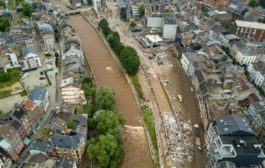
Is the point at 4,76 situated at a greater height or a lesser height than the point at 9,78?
greater

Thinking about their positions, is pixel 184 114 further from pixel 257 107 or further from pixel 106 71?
pixel 106 71

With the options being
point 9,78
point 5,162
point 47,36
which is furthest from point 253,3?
point 5,162

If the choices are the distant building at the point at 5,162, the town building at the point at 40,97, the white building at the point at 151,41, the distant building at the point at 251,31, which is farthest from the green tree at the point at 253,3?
the distant building at the point at 5,162

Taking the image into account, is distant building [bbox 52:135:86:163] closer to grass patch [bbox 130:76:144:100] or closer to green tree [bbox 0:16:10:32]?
grass patch [bbox 130:76:144:100]

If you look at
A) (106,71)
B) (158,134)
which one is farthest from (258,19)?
(158,134)

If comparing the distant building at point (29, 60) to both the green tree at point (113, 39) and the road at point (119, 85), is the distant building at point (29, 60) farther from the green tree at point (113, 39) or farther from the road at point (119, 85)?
the green tree at point (113, 39)

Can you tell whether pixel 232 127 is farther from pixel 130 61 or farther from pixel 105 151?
pixel 130 61

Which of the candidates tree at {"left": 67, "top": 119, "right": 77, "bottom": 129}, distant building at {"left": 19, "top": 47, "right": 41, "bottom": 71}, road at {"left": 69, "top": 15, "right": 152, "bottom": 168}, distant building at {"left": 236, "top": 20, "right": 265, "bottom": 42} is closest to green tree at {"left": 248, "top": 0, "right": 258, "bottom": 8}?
distant building at {"left": 236, "top": 20, "right": 265, "bottom": 42}
